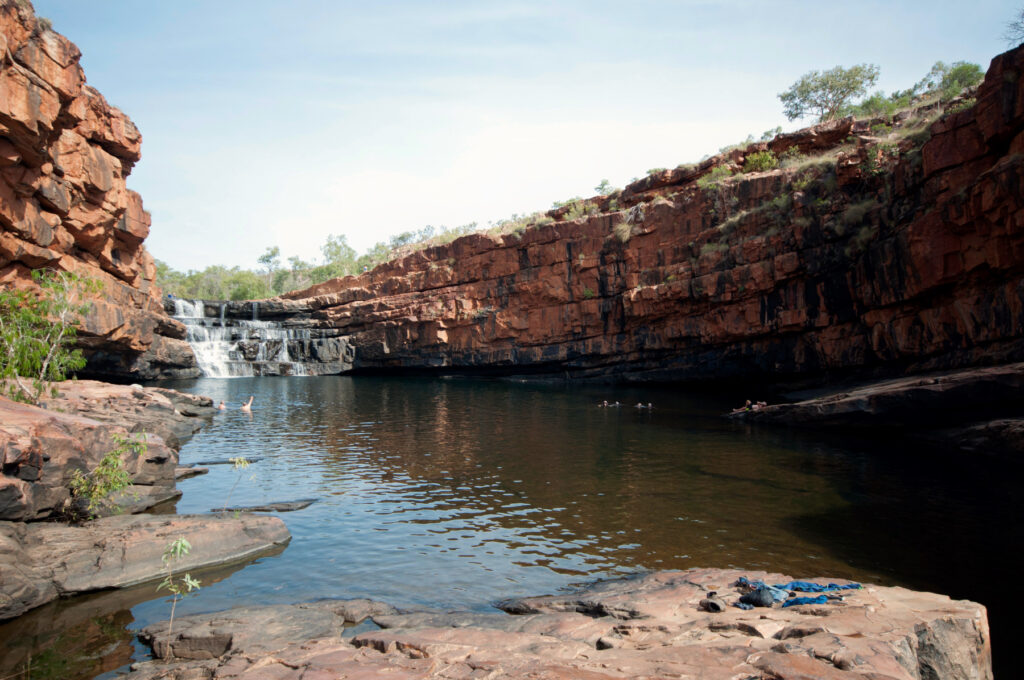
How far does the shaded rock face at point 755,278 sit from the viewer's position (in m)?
23.8

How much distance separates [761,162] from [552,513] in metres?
36.3

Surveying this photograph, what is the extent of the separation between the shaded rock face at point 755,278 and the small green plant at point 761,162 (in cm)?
140

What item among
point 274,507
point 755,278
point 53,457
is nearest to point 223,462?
point 274,507

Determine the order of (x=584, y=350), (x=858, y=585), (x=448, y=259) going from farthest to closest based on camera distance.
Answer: (x=448, y=259), (x=584, y=350), (x=858, y=585)

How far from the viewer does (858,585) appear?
25.6 ft

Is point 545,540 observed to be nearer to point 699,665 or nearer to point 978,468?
point 699,665

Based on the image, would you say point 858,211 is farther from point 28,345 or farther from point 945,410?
point 28,345

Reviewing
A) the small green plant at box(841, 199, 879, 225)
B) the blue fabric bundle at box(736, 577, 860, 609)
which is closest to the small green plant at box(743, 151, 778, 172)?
the small green plant at box(841, 199, 879, 225)

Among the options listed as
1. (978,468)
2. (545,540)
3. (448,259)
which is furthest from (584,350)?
(545,540)

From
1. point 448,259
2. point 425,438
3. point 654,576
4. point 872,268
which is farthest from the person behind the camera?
point 448,259

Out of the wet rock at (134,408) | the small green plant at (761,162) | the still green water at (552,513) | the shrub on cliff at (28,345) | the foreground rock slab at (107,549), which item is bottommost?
the still green water at (552,513)

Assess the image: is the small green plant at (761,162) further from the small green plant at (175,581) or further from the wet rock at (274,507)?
the small green plant at (175,581)

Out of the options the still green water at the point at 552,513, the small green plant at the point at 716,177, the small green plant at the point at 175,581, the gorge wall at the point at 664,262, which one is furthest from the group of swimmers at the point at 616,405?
the small green plant at the point at 175,581

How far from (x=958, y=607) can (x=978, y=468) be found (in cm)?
1499
